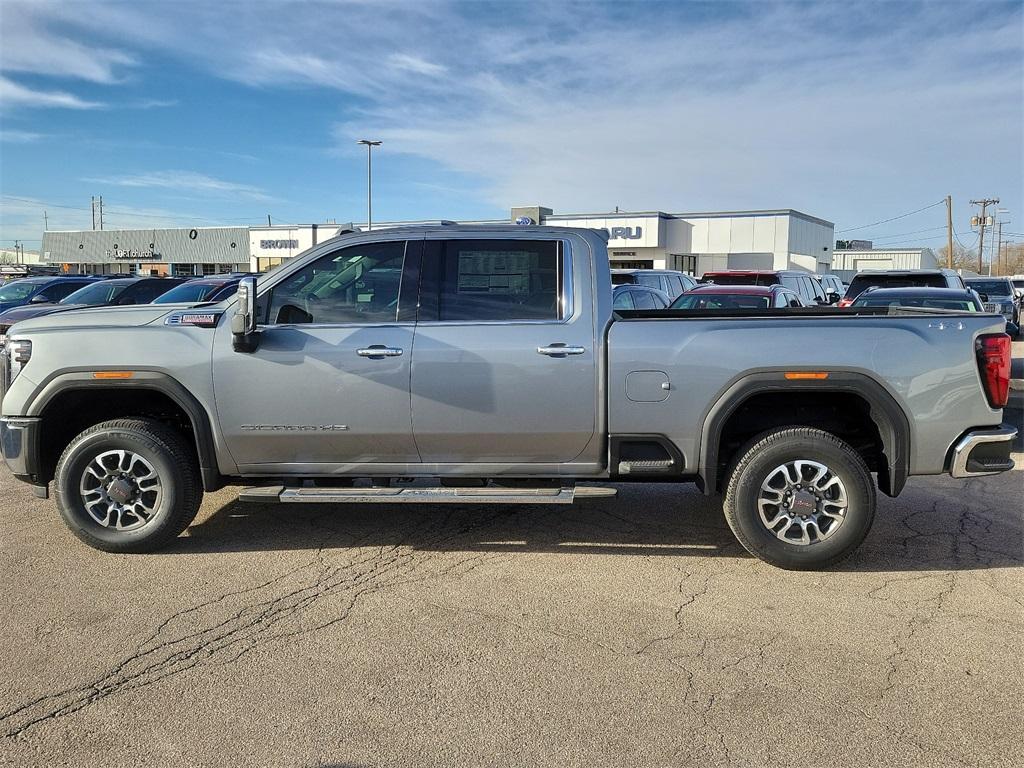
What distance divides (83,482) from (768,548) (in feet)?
13.8

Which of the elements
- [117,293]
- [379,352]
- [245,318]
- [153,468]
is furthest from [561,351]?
[117,293]

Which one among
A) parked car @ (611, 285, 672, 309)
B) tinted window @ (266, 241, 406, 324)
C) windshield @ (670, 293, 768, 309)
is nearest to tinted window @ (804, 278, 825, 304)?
parked car @ (611, 285, 672, 309)

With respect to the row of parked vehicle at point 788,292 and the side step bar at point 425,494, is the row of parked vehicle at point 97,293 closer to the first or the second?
the row of parked vehicle at point 788,292

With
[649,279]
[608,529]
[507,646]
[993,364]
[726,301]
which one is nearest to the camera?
[507,646]

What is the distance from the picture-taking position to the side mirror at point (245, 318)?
501cm

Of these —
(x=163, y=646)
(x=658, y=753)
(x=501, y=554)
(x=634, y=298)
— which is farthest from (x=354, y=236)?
(x=634, y=298)

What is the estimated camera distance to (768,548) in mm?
5105

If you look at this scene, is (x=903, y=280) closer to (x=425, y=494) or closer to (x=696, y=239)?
(x=425, y=494)

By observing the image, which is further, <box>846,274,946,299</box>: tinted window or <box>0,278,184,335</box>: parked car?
<box>0,278,184,335</box>: parked car

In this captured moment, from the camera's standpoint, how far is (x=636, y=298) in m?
14.3

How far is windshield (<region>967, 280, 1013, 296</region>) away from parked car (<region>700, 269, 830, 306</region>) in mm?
4079

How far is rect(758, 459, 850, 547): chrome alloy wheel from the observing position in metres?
5.07

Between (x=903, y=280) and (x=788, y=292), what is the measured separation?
283cm

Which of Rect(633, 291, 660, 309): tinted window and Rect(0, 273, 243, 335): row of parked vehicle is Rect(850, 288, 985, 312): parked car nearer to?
Rect(633, 291, 660, 309): tinted window
